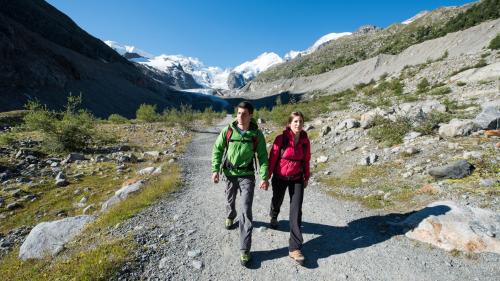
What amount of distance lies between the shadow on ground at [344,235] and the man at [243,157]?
94cm

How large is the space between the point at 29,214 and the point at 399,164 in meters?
14.2

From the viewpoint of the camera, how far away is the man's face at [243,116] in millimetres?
5629

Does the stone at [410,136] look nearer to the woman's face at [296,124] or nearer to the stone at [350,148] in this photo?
the stone at [350,148]

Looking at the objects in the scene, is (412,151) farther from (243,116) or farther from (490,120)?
(243,116)

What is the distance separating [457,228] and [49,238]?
9.53 metres

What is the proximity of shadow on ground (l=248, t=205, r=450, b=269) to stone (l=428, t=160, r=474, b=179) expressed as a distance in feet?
7.25

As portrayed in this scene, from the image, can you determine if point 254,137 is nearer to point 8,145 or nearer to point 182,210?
point 182,210

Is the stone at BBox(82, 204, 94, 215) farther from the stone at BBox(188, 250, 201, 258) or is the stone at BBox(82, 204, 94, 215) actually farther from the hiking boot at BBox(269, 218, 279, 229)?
the hiking boot at BBox(269, 218, 279, 229)

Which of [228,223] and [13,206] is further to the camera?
[13,206]

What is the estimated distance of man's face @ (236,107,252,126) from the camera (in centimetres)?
563

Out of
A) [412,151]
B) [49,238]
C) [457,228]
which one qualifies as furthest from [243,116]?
[412,151]

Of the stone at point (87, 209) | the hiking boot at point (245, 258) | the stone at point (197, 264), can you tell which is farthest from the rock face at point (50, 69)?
the hiking boot at point (245, 258)

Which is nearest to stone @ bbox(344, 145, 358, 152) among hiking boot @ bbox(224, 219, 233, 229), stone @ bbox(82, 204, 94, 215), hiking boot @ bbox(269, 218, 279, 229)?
hiking boot @ bbox(269, 218, 279, 229)

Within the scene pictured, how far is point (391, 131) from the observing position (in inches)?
505
